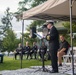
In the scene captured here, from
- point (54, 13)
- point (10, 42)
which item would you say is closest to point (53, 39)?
point (54, 13)

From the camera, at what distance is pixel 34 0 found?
33406 millimetres

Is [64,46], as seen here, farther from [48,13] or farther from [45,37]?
[45,37]

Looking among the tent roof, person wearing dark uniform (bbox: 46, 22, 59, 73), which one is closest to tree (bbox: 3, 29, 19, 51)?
the tent roof

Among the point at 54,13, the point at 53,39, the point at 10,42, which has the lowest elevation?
the point at 10,42

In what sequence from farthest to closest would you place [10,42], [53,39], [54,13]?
[10,42], [54,13], [53,39]

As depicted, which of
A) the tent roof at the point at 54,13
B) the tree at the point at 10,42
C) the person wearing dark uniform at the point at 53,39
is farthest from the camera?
the tree at the point at 10,42

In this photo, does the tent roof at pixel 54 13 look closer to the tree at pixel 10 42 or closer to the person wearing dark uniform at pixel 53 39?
the person wearing dark uniform at pixel 53 39

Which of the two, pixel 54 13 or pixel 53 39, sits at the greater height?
pixel 54 13

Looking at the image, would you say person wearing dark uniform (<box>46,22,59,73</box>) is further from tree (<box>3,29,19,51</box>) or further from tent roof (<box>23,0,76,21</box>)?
tree (<box>3,29,19,51</box>)

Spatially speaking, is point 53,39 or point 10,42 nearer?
point 53,39

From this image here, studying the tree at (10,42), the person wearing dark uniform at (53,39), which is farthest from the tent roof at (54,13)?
the tree at (10,42)

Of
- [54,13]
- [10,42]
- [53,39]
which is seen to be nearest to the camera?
[53,39]

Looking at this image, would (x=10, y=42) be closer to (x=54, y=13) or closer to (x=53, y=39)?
(x=54, y=13)

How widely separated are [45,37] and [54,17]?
3835mm
